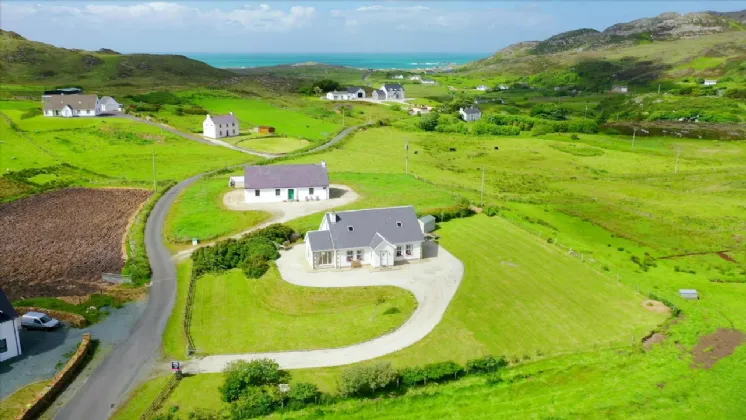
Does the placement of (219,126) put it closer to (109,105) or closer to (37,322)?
(109,105)

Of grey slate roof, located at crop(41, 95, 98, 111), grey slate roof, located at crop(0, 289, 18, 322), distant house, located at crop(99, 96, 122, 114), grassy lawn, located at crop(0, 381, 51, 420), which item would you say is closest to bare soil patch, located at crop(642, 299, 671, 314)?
grassy lawn, located at crop(0, 381, 51, 420)

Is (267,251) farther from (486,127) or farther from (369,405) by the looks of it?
(486,127)

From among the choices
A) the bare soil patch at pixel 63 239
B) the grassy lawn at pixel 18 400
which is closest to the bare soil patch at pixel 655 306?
the grassy lawn at pixel 18 400

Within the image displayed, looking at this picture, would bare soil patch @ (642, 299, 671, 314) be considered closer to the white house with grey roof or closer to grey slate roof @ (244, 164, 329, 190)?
the white house with grey roof

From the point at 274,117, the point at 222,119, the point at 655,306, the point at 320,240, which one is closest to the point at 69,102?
the point at 222,119

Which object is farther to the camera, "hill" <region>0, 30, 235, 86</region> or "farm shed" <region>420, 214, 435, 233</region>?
"hill" <region>0, 30, 235, 86</region>

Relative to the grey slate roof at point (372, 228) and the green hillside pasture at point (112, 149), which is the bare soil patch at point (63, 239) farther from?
the grey slate roof at point (372, 228)

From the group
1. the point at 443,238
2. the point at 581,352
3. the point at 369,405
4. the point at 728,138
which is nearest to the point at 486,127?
the point at 728,138
